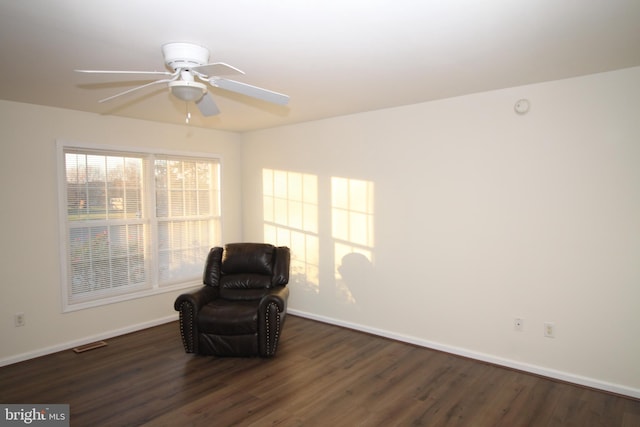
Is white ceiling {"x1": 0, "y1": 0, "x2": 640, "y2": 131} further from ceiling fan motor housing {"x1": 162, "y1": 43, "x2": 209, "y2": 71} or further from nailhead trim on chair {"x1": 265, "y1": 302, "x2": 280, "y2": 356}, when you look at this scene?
nailhead trim on chair {"x1": 265, "y1": 302, "x2": 280, "y2": 356}

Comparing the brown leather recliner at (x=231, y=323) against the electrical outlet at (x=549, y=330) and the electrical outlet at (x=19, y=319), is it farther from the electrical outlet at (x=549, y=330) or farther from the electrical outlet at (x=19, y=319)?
the electrical outlet at (x=549, y=330)

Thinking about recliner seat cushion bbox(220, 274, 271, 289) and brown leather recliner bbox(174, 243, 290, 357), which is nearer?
brown leather recliner bbox(174, 243, 290, 357)

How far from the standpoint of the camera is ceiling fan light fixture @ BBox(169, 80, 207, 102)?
212 cm

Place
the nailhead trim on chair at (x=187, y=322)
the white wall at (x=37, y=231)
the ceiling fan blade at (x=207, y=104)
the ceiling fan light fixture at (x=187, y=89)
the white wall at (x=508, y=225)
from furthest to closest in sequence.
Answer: the nailhead trim on chair at (x=187, y=322), the white wall at (x=37, y=231), the white wall at (x=508, y=225), the ceiling fan blade at (x=207, y=104), the ceiling fan light fixture at (x=187, y=89)

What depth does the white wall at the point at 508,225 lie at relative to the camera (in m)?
2.90

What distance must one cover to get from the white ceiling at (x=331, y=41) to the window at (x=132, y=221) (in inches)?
41.3

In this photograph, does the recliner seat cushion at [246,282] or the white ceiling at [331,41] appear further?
the recliner seat cushion at [246,282]

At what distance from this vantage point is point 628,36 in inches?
88.0

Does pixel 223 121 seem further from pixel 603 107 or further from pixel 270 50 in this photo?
pixel 603 107

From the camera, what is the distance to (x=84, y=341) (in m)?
4.06

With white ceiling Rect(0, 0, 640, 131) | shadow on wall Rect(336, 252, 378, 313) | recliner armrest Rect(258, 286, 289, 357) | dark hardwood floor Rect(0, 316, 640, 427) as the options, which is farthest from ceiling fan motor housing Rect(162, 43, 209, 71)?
shadow on wall Rect(336, 252, 378, 313)

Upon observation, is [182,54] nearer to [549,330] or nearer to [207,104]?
[207,104]

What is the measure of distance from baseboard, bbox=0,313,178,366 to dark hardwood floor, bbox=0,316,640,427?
0.27ft

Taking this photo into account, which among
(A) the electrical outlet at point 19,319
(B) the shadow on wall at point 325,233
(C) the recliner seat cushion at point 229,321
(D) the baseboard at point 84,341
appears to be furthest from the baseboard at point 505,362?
(A) the electrical outlet at point 19,319
